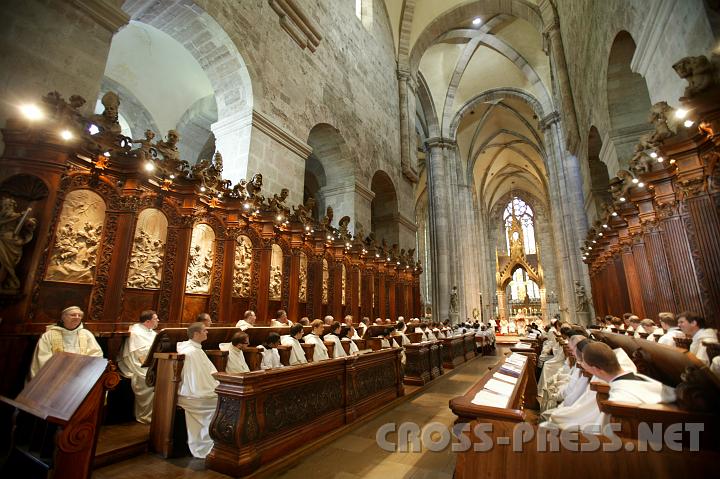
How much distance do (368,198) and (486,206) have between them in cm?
2514

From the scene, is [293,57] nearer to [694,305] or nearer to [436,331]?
[436,331]

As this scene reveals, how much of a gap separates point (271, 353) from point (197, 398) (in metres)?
1.15

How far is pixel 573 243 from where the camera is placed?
15680mm

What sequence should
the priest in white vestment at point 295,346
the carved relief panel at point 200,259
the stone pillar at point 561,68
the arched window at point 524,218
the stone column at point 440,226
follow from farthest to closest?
the arched window at point 524,218
the stone column at point 440,226
the stone pillar at point 561,68
the carved relief panel at point 200,259
the priest in white vestment at point 295,346

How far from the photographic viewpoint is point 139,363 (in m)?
3.98

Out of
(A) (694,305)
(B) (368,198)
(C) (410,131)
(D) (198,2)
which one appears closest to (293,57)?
(D) (198,2)

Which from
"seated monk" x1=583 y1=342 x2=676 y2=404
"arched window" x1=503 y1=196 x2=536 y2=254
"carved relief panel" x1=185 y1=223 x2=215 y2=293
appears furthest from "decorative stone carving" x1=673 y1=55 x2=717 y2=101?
"arched window" x1=503 y1=196 x2=536 y2=254

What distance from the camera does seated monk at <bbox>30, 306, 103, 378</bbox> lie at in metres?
3.28

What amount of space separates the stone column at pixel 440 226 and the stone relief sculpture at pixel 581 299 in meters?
5.72

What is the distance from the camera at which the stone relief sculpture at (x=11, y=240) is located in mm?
3457

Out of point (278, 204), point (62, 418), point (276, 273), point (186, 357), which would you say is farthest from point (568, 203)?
point (62, 418)

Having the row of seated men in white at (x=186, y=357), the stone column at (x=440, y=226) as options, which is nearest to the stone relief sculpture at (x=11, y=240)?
the row of seated men in white at (x=186, y=357)

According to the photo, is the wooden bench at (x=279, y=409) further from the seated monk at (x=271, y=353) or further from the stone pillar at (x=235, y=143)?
the stone pillar at (x=235, y=143)

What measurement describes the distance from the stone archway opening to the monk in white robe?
10409mm
